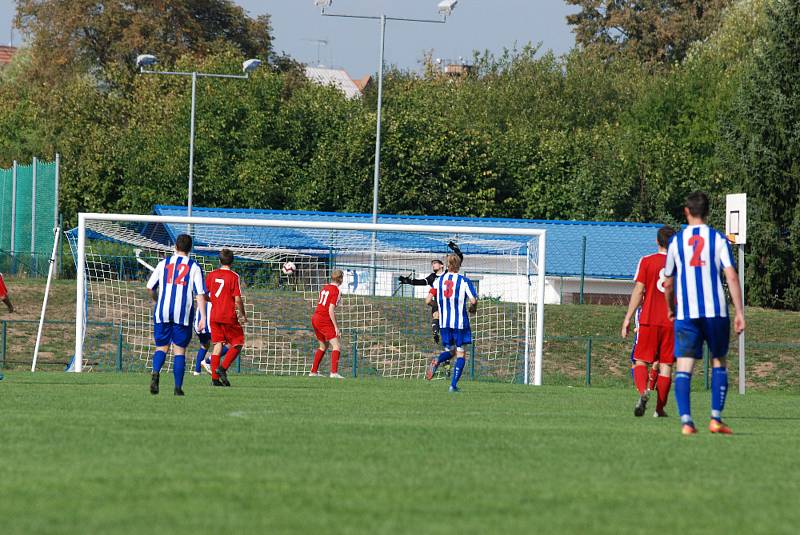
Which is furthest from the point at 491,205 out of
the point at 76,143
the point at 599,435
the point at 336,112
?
the point at 599,435

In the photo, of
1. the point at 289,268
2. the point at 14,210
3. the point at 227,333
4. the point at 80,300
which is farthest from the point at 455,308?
the point at 14,210

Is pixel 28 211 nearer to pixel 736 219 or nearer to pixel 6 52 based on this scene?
pixel 736 219

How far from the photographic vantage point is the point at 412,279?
2881 centimetres

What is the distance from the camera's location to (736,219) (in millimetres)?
20781

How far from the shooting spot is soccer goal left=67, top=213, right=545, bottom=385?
1046 inches

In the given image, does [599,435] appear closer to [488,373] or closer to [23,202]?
[488,373]

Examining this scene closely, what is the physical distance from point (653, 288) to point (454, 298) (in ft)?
16.8

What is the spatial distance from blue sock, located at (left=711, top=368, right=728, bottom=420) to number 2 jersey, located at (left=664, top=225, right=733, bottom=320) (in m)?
0.48

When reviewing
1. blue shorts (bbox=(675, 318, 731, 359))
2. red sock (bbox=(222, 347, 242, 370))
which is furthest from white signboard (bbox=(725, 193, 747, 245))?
blue shorts (bbox=(675, 318, 731, 359))

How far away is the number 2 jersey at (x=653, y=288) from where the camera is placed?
1338cm

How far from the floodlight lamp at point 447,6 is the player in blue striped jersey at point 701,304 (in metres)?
21.4

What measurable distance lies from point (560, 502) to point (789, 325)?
1127 inches

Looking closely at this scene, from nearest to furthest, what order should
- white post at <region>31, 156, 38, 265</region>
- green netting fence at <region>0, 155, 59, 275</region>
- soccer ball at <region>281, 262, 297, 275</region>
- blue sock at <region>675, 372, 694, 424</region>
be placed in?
blue sock at <region>675, 372, 694, 424</region> < soccer ball at <region>281, 262, 297, 275</region> < white post at <region>31, 156, 38, 265</region> < green netting fence at <region>0, 155, 59, 275</region>

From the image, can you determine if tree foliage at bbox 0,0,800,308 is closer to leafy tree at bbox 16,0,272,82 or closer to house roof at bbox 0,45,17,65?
leafy tree at bbox 16,0,272,82
